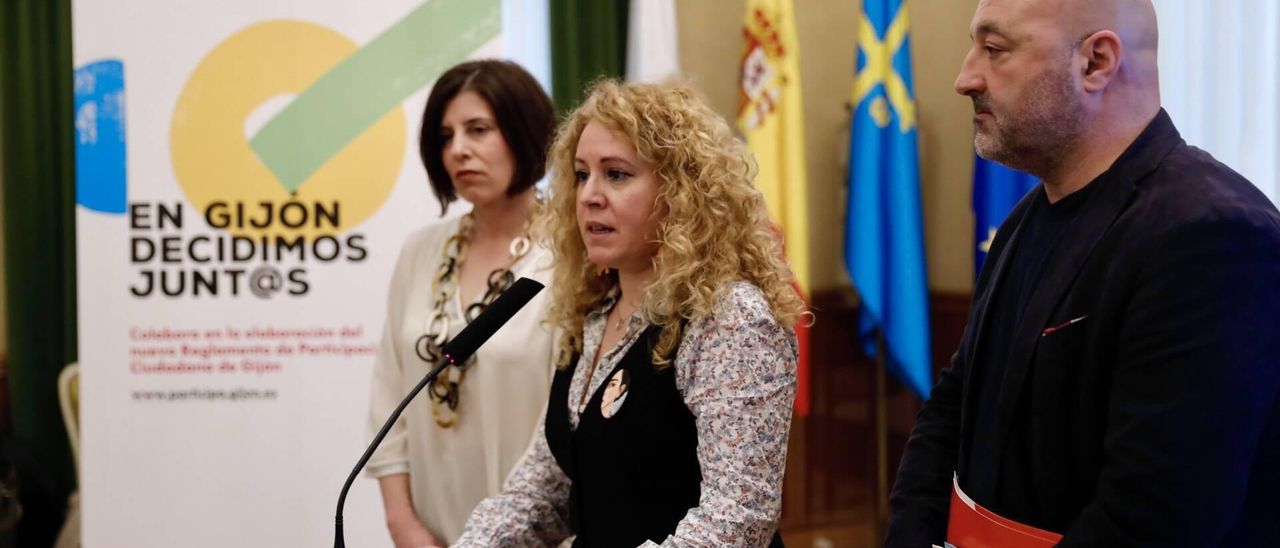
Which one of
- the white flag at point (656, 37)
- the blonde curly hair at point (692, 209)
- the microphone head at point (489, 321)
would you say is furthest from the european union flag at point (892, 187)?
the microphone head at point (489, 321)

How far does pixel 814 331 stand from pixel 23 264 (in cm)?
286

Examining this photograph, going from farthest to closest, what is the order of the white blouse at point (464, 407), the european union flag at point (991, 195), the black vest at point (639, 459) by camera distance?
1. the european union flag at point (991, 195)
2. the white blouse at point (464, 407)
3. the black vest at point (639, 459)

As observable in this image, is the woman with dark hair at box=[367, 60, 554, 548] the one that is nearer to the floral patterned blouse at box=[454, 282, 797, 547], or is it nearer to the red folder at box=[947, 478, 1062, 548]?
the floral patterned blouse at box=[454, 282, 797, 547]

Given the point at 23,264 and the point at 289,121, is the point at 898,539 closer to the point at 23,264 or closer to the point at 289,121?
the point at 289,121

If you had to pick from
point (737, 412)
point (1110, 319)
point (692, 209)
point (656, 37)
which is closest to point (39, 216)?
point (656, 37)

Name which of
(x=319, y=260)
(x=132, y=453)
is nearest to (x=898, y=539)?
(x=319, y=260)

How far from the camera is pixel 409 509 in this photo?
7.24 ft

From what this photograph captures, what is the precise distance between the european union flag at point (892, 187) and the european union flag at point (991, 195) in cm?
27

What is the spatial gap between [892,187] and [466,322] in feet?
6.44

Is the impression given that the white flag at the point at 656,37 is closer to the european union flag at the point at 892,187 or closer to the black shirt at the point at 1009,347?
the european union flag at the point at 892,187

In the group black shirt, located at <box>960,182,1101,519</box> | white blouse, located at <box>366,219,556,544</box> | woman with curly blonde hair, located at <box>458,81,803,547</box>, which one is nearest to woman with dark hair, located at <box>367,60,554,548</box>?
white blouse, located at <box>366,219,556,544</box>

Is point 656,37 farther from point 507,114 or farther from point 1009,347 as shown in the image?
point 1009,347

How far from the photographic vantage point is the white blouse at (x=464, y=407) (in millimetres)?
2109

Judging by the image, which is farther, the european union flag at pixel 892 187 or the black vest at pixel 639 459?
the european union flag at pixel 892 187
